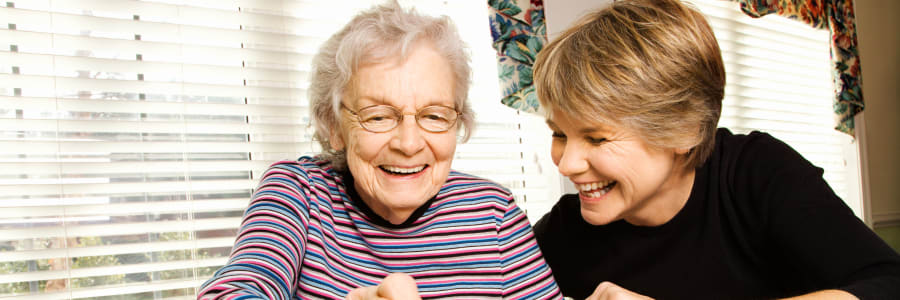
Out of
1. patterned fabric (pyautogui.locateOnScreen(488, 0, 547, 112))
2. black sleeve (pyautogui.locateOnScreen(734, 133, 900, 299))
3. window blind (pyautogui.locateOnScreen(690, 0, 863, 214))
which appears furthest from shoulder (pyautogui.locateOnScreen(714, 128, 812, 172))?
window blind (pyautogui.locateOnScreen(690, 0, 863, 214))

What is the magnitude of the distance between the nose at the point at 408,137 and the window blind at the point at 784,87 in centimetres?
277

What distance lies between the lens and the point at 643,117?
1102 mm

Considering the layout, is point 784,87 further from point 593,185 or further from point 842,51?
point 593,185

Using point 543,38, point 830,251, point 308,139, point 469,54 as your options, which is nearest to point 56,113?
point 308,139

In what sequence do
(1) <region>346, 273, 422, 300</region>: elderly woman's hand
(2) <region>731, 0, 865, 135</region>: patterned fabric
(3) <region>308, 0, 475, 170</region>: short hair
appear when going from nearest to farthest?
(1) <region>346, 273, 422, 300</region>: elderly woman's hand, (3) <region>308, 0, 475, 170</region>: short hair, (2) <region>731, 0, 865, 135</region>: patterned fabric

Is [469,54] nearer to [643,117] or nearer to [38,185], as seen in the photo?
[643,117]

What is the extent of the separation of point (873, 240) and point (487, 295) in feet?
2.21

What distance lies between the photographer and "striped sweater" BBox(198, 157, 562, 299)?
39.8 inches

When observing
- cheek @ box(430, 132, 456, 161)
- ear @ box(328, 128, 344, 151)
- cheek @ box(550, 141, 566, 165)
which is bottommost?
cheek @ box(550, 141, 566, 165)

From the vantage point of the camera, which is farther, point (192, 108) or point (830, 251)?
point (192, 108)

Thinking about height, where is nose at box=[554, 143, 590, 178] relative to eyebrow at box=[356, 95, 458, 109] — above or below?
below

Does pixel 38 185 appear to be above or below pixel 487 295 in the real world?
above

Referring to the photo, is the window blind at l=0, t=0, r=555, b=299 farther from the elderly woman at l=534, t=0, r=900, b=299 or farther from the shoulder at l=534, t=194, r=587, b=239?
the elderly woman at l=534, t=0, r=900, b=299

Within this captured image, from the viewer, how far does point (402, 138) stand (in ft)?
3.39
